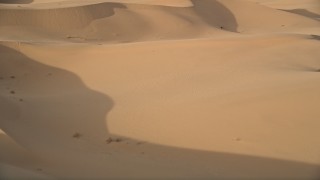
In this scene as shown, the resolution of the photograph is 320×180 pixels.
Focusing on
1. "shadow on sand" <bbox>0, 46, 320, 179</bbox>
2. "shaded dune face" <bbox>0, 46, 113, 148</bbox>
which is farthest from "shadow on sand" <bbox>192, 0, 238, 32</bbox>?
"shadow on sand" <bbox>0, 46, 320, 179</bbox>

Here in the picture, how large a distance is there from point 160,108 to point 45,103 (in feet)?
4.76

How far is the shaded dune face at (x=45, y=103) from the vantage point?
4582 millimetres

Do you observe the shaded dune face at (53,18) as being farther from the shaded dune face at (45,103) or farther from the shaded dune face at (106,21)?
the shaded dune face at (45,103)

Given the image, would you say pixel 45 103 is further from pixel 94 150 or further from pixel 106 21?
pixel 106 21

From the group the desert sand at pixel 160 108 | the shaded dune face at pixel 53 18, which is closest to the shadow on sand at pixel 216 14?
the shaded dune face at pixel 53 18

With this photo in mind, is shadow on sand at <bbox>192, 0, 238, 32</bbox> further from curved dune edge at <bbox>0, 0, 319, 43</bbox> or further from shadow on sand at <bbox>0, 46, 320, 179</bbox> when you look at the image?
shadow on sand at <bbox>0, 46, 320, 179</bbox>

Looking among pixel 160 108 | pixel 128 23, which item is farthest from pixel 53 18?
pixel 160 108

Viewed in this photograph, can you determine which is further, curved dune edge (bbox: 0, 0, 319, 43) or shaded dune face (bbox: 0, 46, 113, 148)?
curved dune edge (bbox: 0, 0, 319, 43)

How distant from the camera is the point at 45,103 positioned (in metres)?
5.60

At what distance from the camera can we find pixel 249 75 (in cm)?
621

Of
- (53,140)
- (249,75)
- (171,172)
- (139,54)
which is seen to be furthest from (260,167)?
(139,54)

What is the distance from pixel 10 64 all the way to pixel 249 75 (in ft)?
12.5

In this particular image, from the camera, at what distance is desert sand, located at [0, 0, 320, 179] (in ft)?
12.3

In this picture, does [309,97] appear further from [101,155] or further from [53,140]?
[53,140]
